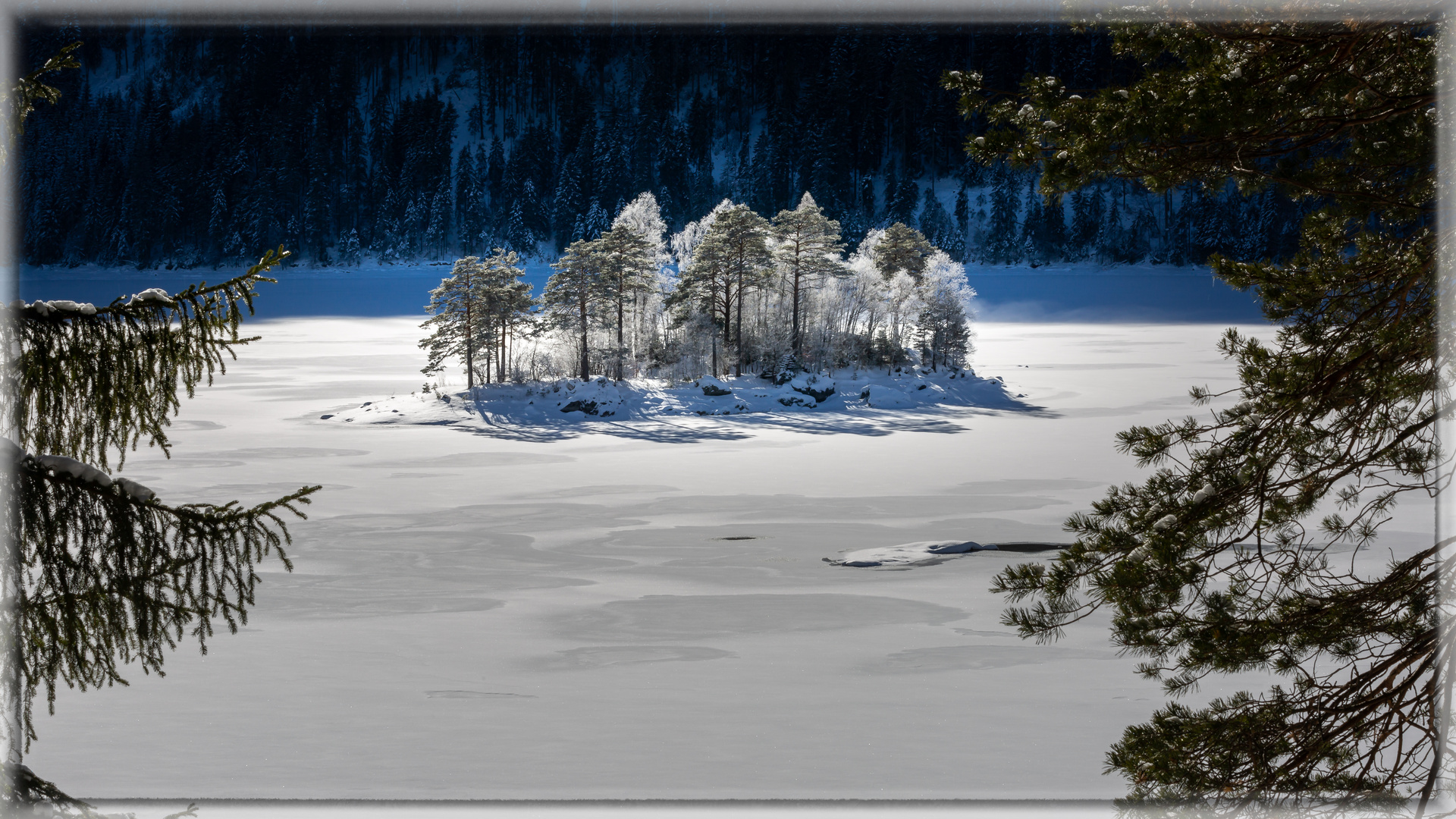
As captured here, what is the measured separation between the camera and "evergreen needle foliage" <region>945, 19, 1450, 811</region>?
4633 millimetres

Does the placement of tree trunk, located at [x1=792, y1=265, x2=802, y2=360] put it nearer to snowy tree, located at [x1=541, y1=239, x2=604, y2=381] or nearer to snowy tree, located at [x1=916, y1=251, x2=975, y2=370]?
snowy tree, located at [x1=916, y1=251, x2=975, y2=370]

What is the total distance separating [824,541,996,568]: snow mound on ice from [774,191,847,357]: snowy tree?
67.7ft

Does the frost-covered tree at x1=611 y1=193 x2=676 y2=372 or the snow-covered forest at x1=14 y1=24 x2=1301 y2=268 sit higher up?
the snow-covered forest at x1=14 y1=24 x2=1301 y2=268

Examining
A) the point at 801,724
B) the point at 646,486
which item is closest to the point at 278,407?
the point at 646,486

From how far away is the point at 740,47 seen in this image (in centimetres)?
11075

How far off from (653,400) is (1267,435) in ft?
94.6

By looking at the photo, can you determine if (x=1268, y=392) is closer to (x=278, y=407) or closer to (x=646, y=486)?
(x=646, y=486)

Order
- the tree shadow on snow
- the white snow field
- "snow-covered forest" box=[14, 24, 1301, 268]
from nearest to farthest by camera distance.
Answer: the white snow field, the tree shadow on snow, "snow-covered forest" box=[14, 24, 1301, 268]

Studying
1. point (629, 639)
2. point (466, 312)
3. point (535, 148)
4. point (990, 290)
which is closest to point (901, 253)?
point (466, 312)

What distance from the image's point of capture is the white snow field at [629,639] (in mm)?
8641

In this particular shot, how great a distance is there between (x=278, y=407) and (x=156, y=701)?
26719 millimetres

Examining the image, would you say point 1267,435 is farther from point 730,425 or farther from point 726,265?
point 726,265

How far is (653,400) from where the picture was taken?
33469mm

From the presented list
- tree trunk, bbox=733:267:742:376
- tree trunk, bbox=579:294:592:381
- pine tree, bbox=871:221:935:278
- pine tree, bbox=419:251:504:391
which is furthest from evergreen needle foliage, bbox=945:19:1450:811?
pine tree, bbox=871:221:935:278
